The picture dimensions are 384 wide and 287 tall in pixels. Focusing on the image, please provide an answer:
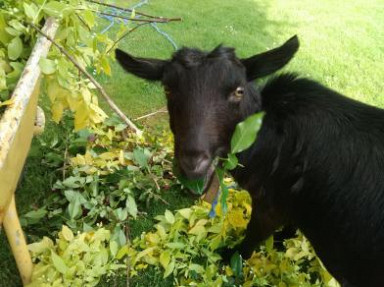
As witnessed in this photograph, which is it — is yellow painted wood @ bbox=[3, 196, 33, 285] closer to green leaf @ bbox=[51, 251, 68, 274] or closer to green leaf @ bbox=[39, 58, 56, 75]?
green leaf @ bbox=[51, 251, 68, 274]

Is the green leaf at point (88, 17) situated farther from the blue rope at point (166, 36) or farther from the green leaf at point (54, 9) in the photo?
the blue rope at point (166, 36)

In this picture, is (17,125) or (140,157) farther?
(140,157)

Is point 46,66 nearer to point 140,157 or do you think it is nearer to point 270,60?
point 270,60

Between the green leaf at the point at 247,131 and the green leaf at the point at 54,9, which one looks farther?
the green leaf at the point at 54,9

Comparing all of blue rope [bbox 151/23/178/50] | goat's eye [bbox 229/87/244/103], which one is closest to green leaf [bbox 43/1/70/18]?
goat's eye [bbox 229/87/244/103]

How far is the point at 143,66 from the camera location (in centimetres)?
262

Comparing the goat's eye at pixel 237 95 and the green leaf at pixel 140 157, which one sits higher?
the goat's eye at pixel 237 95

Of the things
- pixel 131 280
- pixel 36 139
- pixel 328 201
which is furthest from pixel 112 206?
pixel 328 201

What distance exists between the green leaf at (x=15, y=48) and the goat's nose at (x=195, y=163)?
107 cm

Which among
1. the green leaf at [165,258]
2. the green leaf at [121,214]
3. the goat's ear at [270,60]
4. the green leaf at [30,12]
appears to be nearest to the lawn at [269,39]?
the green leaf at [121,214]

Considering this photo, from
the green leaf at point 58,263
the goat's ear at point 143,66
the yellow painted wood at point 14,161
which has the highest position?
the goat's ear at point 143,66

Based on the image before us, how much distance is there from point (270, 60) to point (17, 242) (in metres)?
1.91

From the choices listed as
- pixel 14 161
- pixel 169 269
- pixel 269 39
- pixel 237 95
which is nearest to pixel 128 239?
pixel 169 269

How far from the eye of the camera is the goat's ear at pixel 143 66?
260 cm
